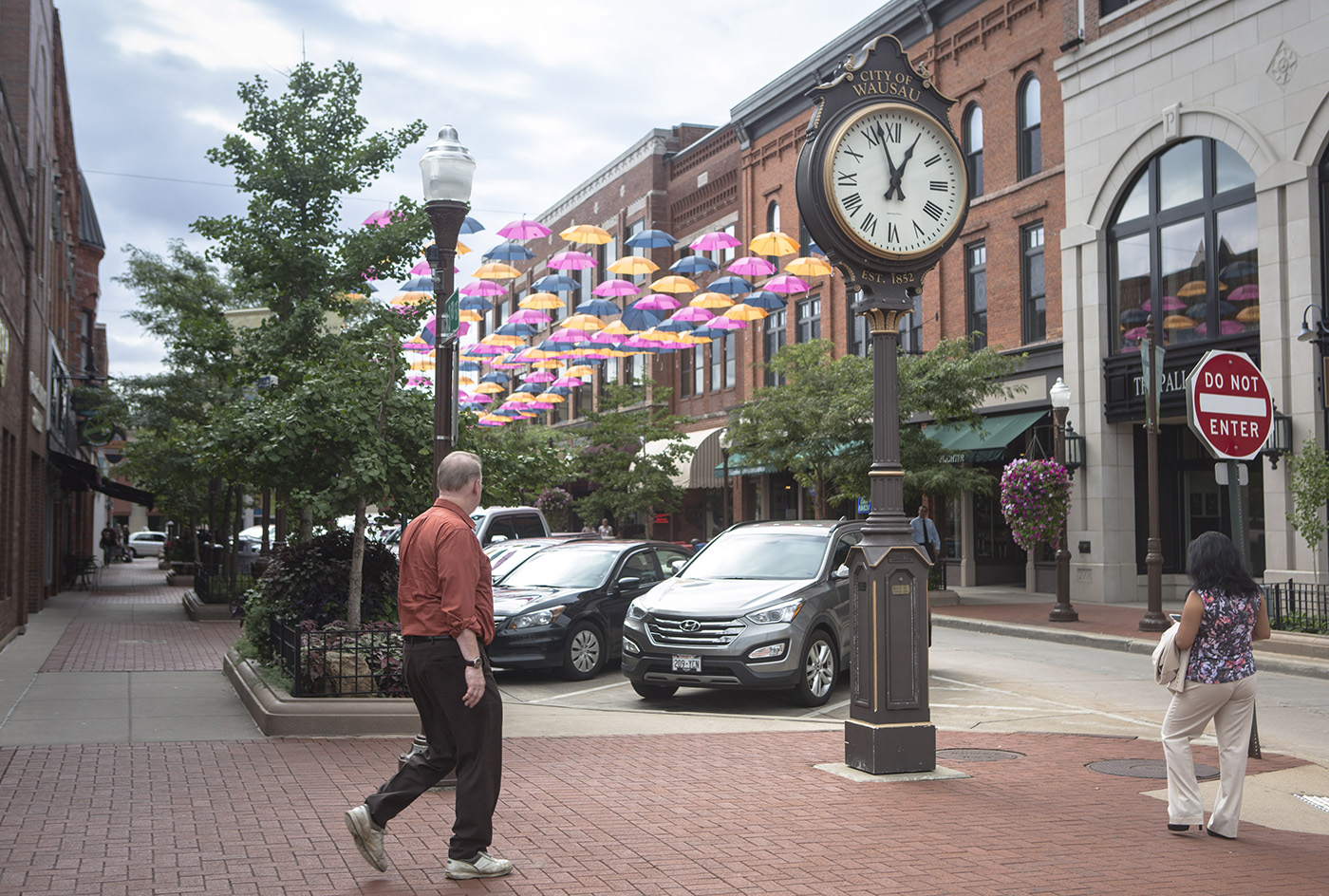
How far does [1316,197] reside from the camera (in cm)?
1997

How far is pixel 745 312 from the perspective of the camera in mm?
30703

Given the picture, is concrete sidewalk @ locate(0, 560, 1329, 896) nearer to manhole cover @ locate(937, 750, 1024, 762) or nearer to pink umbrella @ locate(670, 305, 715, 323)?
manhole cover @ locate(937, 750, 1024, 762)

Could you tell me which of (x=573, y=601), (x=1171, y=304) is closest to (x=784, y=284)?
(x=1171, y=304)

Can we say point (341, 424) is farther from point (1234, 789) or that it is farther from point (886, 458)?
point (1234, 789)

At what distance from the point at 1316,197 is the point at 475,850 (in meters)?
19.3

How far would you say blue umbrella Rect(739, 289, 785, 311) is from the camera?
30750 millimetres

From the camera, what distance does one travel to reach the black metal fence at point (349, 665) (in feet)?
33.1

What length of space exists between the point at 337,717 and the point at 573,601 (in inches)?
175

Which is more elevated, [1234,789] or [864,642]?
[864,642]

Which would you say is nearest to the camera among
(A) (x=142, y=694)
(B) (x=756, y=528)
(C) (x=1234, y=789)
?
(C) (x=1234, y=789)

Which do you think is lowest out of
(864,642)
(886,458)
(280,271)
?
(864,642)

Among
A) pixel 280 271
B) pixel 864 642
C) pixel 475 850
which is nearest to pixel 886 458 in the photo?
pixel 864 642

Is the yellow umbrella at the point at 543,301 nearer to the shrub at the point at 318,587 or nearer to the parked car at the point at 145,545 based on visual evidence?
the shrub at the point at 318,587

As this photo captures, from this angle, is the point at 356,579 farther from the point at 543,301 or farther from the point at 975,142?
the point at 543,301
